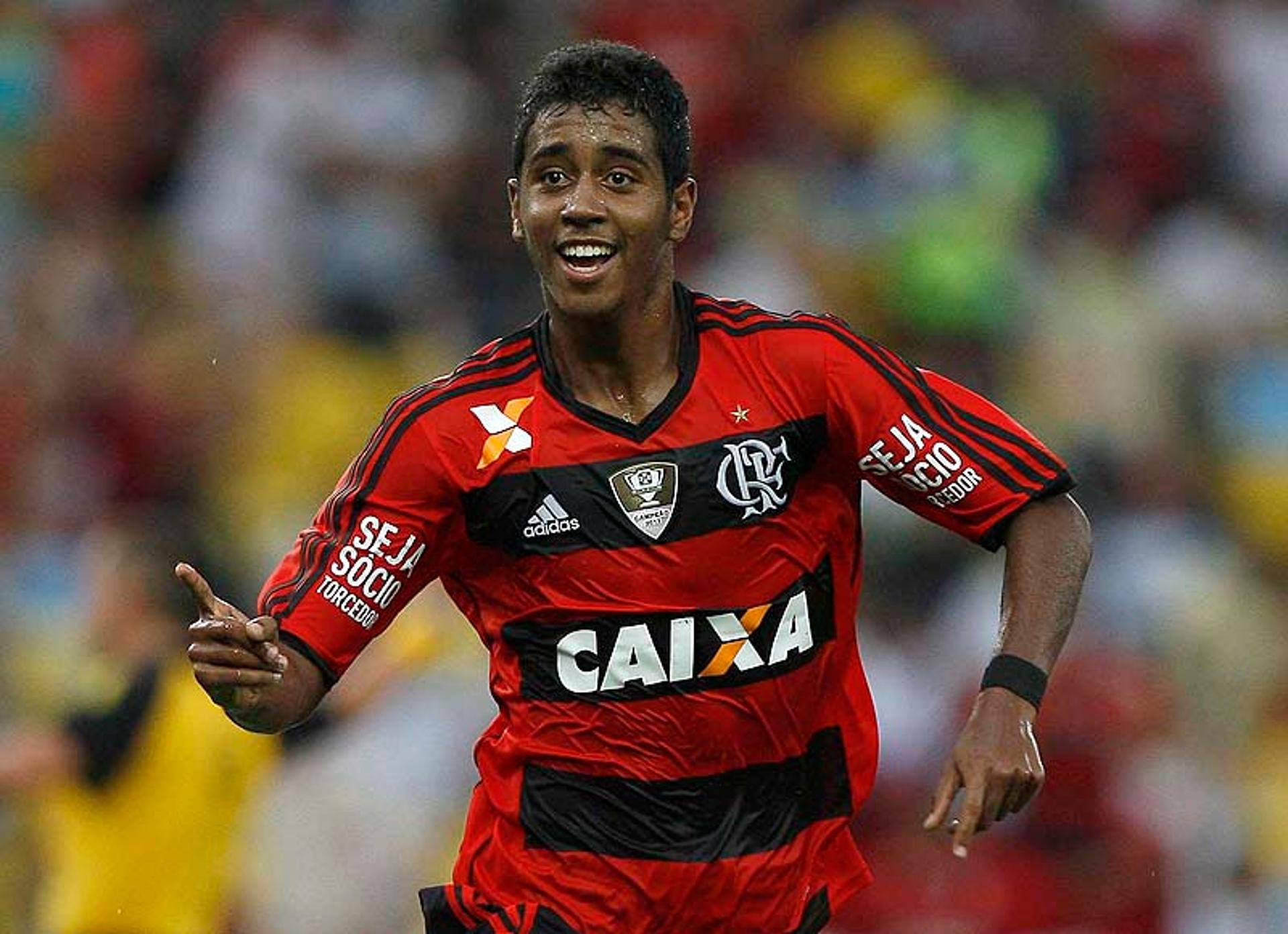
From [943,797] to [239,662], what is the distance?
4.19ft

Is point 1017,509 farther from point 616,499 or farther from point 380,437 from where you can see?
point 380,437

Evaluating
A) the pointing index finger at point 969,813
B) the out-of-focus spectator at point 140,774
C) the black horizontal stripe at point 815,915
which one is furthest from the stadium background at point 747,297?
the pointing index finger at point 969,813

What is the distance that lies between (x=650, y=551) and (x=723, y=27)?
8136mm

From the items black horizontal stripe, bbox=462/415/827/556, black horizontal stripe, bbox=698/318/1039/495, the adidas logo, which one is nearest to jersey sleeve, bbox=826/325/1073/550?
black horizontal stripe, bbox=698/318/1039/495

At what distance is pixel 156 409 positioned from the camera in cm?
1156

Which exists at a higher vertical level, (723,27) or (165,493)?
(723,27)

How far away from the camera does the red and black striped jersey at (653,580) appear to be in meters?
4.96

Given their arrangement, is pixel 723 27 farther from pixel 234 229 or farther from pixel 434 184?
pixel 234 229

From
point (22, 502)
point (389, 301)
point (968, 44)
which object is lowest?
point (22, 502)

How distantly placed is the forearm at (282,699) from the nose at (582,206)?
98 centimetres

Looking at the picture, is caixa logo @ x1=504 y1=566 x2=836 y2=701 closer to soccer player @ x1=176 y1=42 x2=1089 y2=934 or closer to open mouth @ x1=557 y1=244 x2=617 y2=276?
soccer player @ x1=176 y1=42 x2=1089 y2=934

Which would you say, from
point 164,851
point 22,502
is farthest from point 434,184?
point 164,851

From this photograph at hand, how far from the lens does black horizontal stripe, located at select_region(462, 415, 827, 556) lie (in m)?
4.97

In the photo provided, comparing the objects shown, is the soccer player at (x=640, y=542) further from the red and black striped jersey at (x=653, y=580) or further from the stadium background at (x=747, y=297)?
the stadium background at (x=747, y=297)
